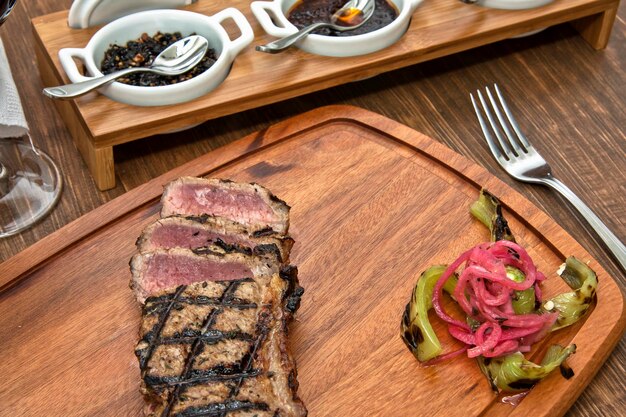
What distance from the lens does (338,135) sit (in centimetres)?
385

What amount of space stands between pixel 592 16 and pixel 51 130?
280cm

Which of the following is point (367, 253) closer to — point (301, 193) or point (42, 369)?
point (301, 193)

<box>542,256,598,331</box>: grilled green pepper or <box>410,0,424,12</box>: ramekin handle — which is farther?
Answer: <box>410,0,424,12</box>: ramekin handle

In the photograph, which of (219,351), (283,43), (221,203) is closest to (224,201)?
(221,203)

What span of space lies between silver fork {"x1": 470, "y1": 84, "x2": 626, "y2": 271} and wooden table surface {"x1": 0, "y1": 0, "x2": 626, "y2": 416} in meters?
0.05

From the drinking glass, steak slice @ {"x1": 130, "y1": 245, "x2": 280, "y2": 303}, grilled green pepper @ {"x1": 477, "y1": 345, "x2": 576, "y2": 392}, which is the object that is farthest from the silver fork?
the drinking glass

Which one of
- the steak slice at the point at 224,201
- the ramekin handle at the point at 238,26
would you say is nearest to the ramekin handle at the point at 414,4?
the ramekin handle at the point at 238,26

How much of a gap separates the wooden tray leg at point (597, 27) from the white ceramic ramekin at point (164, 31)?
186 cm

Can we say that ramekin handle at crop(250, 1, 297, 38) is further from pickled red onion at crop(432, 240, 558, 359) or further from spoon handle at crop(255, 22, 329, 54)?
pickled red onion at crop(432, 240, 558, 359)

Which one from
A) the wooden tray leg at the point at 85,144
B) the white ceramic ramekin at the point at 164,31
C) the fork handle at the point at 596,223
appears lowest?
the fork handle at the point at 596,223

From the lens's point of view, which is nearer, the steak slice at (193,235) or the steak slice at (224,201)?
the steak slice at (193,235)

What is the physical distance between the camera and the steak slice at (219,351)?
8.85ft

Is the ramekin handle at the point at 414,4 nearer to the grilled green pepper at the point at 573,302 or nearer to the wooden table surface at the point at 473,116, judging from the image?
the wooden table surface at the point at 473,116

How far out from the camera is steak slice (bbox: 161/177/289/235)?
11.0 feet
